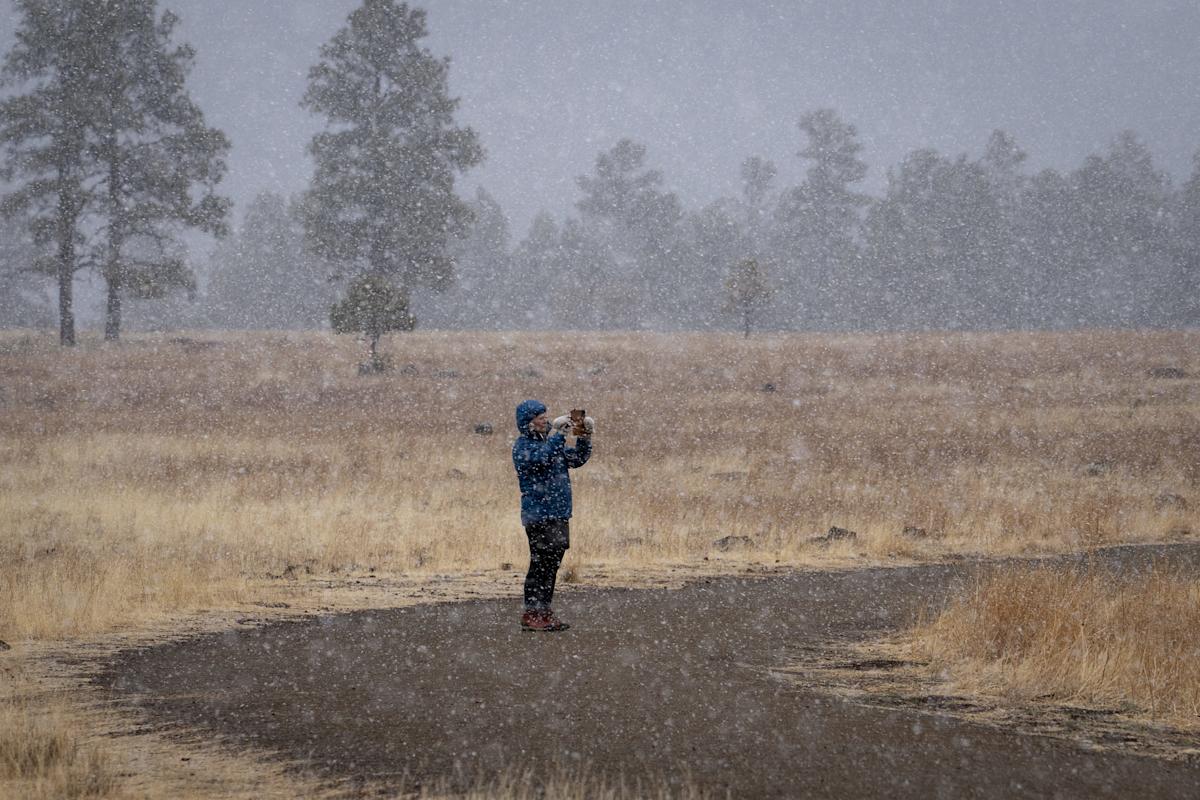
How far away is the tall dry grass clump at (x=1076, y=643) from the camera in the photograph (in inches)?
311

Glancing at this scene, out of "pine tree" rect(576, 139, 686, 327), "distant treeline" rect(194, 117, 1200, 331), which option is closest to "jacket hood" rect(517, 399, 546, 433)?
"distant treeline" rect(194, 117, 1200, 331)

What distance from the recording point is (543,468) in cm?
927

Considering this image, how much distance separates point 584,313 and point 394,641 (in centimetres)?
7958

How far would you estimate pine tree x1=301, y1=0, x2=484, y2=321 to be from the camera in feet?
124

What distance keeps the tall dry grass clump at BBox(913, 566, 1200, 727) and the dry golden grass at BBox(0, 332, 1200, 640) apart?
13.7 ft

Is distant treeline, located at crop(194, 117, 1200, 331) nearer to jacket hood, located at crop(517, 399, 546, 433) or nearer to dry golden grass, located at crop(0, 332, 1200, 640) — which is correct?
dry golden grass, located at crop(0, 332, 1200, 640)

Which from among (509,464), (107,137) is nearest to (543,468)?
(509,464)

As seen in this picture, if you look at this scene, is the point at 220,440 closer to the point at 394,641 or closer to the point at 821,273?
the point at 394,641

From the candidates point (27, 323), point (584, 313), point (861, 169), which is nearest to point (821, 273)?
point (861, 169)

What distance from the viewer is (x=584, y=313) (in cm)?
8862

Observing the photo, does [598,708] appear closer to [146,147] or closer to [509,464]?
[509,464]

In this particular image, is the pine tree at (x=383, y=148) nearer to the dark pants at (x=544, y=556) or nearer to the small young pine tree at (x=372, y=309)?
the small young pine tree at (x=372, y=309)

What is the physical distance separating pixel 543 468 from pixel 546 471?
44mm

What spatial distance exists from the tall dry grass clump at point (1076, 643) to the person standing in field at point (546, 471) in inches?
128
